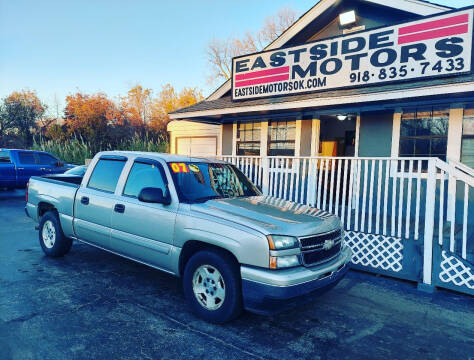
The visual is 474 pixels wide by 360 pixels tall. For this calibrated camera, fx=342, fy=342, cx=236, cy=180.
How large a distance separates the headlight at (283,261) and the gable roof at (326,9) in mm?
7192

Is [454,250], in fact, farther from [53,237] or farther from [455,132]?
[53,237]

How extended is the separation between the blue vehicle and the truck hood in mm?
12685

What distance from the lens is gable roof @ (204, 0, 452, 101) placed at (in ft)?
25.5

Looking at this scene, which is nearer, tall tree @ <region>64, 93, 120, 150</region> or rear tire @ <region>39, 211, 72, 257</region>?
rear tire @ <region>39, 211, 72, 257</region>

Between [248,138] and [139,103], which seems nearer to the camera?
[248,138]

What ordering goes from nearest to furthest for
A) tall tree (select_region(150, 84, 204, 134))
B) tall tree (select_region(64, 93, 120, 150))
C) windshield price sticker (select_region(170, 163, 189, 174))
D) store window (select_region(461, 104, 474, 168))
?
1. windshield price sticker (select_region(170, 163, 189, 174))
2. store window (select_region(461, 104, 474, 168))
3. tall tree (select_region(64, 93, 120, 150))
4. tall tree (select_region(150, 84, 204, 134))

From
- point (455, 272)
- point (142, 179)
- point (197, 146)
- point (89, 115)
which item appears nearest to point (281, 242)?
point (142, 179)

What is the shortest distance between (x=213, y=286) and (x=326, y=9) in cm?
846

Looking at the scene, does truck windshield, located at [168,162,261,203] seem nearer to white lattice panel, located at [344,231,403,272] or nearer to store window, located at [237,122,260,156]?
white lattice panel, located at [344,231,403,272]

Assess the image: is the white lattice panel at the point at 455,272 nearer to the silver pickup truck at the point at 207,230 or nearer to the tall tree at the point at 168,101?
the silver pickup truck at the point at 207,230

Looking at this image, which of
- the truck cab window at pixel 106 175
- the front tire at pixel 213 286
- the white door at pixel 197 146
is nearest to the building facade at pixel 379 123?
the white door at pixel 197 146

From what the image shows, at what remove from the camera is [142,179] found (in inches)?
179

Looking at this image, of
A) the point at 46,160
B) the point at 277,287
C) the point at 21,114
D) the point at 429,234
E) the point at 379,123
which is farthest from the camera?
the point at 21,114

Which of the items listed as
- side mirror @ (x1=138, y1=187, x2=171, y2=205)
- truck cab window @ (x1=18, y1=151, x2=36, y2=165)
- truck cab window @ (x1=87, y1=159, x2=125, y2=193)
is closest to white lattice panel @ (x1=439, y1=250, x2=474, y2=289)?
side mirror @ (x1=138, y1=187, x2=171, y2=205)
